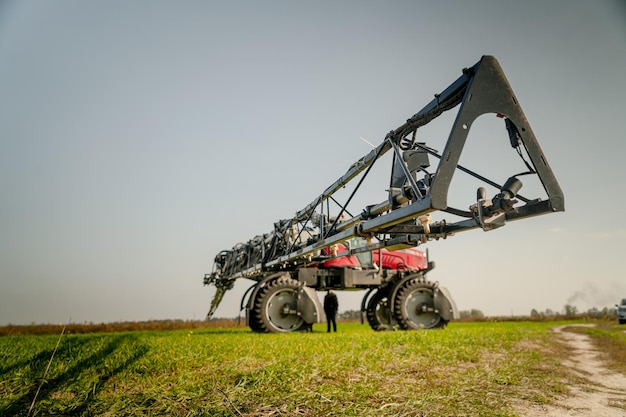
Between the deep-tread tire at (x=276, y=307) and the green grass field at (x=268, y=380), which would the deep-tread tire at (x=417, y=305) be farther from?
the green grass field at (x=268, y=380)

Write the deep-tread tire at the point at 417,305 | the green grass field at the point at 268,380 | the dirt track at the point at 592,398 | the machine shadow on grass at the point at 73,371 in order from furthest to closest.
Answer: the deep-tread tire at the point at 417,305 < the dirt track at the point at 592,398 < the machine shadow on grass at the point at 73,371 < the green grass field at the point at 268,380

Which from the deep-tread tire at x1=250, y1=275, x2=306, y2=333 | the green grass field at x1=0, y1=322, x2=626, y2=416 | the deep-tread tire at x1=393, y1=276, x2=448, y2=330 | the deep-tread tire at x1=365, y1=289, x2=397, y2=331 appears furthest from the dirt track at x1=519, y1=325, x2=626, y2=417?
the deep-tread tire at x1=365, y1=289, x2=397, y2=331

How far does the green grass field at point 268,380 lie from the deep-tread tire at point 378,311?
7748 mm

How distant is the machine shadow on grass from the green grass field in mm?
13

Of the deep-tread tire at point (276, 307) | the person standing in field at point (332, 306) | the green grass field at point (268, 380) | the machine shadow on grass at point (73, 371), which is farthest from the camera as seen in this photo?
the person standing in field at point (332, 306)

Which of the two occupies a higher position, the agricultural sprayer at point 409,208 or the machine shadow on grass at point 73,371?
the agricultural sprayer at point 409,208

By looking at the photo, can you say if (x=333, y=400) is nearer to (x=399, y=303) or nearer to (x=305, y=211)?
(x=305, y=211)

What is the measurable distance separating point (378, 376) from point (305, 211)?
15.4 ft

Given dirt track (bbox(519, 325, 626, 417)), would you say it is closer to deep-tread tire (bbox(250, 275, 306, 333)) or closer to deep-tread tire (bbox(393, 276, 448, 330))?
deep-tread tire (bbox(393, 276, 448, 330))

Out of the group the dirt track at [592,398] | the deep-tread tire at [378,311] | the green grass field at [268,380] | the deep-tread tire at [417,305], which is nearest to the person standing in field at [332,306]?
the deep-tread tire at [378,311]

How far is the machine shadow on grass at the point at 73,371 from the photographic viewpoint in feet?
11.9

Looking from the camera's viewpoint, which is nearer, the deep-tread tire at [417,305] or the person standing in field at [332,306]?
the deep-tread tire at [417,305]

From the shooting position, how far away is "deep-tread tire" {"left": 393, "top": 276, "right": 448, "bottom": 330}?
43.5 feet

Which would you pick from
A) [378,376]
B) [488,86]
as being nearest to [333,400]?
[378,376]
